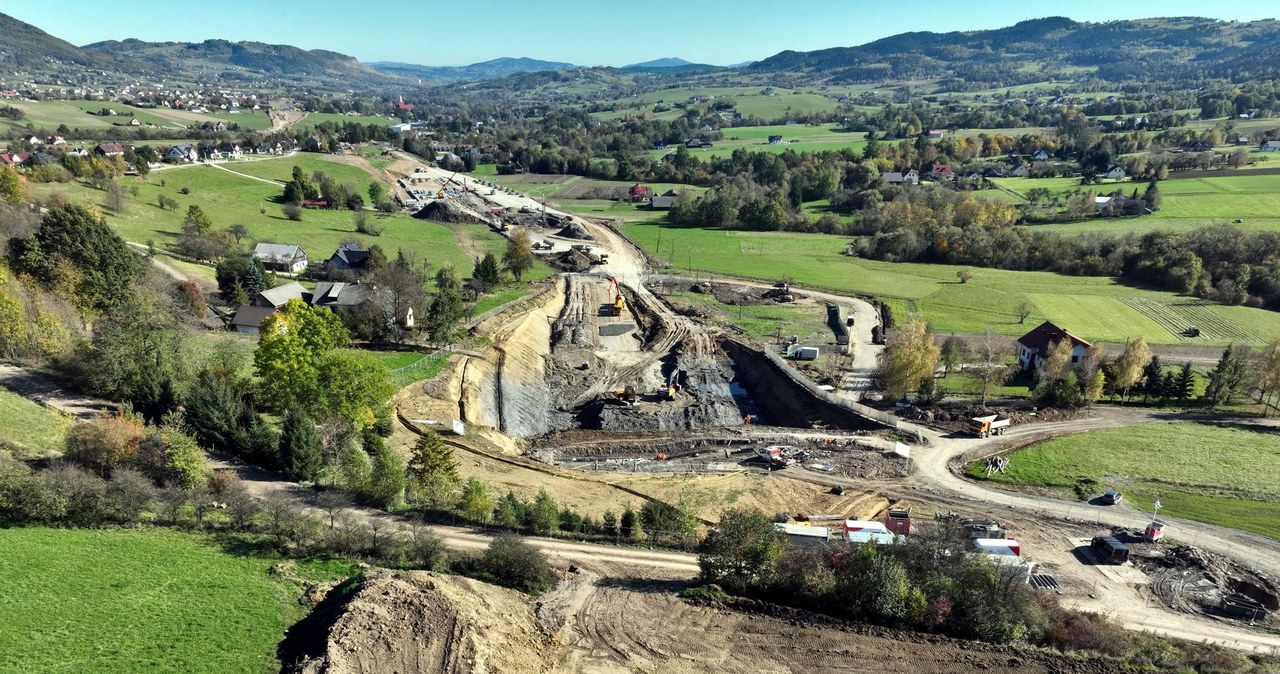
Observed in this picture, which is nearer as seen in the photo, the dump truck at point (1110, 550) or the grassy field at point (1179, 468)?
the dump truck at point (1110, 550)

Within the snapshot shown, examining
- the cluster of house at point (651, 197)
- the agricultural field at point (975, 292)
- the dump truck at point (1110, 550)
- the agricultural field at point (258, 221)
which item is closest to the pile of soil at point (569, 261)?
the agricultural field at point (258, 221)

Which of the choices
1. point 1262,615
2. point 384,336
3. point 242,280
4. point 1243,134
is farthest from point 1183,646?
point 1243,134

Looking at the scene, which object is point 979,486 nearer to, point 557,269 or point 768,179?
point 557,269

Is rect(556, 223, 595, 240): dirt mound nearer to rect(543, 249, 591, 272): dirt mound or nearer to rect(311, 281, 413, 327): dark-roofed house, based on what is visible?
rect(543, 249, 591, 272): dirt mound

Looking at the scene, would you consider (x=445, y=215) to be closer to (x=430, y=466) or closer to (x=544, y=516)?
(x=430, y=466)

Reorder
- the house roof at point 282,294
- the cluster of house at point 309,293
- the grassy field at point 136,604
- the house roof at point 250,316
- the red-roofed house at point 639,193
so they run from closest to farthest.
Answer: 1. the grassy field at point 136,604
2. the house roof at point 250,316
3. the cluster of house at point 309,293
4. the house roof at point 282,294
5. the red-roofed house at point 639,193

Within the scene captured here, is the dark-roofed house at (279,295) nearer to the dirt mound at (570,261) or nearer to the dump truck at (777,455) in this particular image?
the dirt mound at (570,261)

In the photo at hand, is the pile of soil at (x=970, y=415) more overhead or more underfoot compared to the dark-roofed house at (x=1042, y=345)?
more underfoot
